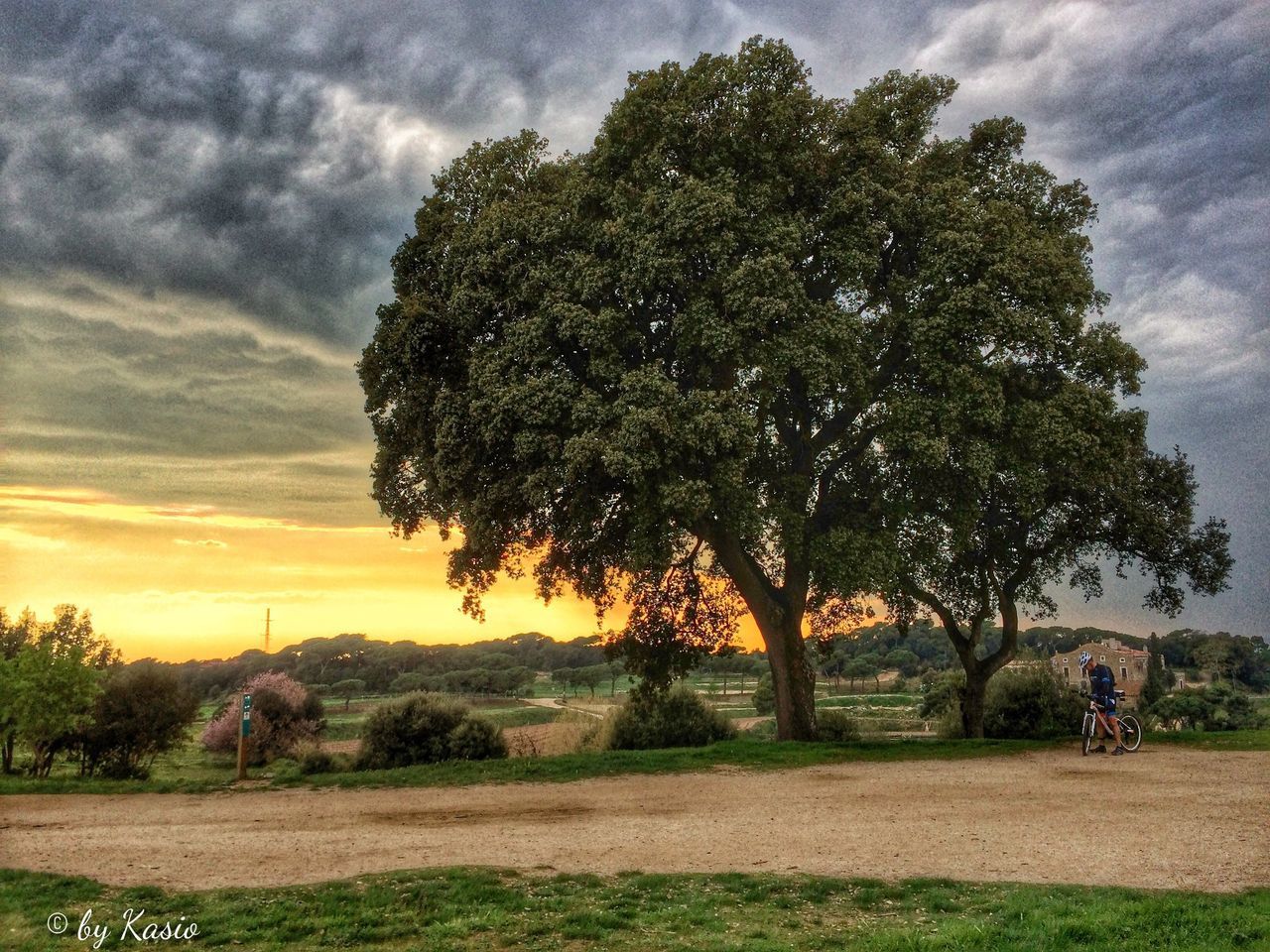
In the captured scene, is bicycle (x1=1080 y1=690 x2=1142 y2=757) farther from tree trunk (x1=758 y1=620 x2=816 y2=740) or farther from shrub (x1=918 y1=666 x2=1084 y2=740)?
shrub (x1=918 y1=666 x2=1084 y2=740)

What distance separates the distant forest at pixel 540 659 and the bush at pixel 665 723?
39.2 meters

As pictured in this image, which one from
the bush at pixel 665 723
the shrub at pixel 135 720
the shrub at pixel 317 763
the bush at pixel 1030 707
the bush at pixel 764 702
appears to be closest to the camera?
the shrub at pixel 135 720

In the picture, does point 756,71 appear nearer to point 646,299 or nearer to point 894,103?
point 894,103

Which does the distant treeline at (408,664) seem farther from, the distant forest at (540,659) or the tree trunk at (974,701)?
the tree trunk at (974,701)

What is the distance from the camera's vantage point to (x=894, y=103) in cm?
2459

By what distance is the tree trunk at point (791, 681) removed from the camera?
24656 mm

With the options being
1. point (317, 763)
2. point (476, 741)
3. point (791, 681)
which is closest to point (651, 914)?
point (791, 681)

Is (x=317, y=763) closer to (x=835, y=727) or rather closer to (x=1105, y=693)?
(x=835, y=727)

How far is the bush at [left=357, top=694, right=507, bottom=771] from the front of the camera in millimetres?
24562

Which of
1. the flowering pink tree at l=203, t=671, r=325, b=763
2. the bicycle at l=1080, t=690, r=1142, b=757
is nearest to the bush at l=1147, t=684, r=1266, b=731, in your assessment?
the bicycle at l=1080, t=690, r=1142, b=757

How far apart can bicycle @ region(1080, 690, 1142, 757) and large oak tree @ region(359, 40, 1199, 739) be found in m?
6.01

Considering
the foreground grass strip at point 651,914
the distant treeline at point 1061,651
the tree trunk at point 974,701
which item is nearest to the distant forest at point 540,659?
the distant treeline at point 1061,651

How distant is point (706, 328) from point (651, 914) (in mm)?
14195

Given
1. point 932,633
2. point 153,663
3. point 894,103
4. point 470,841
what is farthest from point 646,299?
point 932,633
